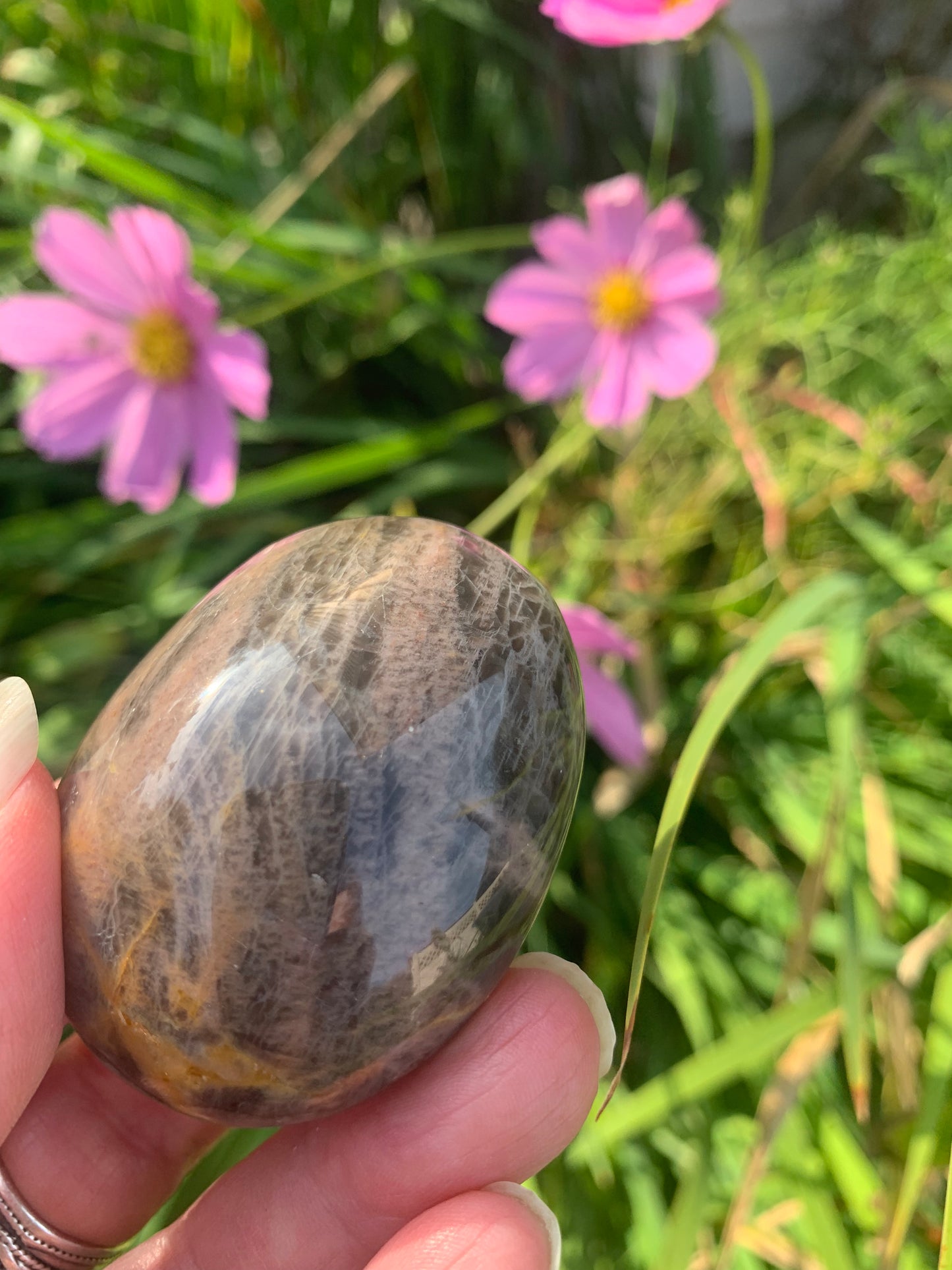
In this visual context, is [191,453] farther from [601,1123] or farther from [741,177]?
[741,177]

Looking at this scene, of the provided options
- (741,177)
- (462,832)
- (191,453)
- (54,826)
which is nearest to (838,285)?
(741,177)

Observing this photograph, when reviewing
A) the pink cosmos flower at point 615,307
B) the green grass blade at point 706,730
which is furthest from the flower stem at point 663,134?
the green grass blade at point 706,730

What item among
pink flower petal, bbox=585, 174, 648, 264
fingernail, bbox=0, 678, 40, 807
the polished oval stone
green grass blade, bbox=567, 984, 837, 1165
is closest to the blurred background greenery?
green grass blade, bbox=567, 984, 837, 1165

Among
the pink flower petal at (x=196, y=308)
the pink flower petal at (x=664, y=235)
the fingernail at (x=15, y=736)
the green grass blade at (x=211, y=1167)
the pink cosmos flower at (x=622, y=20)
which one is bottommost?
the green grass blade at (x=211, y=1167)

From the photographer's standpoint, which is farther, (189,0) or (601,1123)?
(189,0)

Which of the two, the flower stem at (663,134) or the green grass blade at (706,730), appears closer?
the green grass blade at (706,730)

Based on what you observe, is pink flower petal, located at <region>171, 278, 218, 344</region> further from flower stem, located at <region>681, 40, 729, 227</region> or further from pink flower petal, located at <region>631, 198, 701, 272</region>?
flower stem, located at <region>681, 40, 729, 227</region>

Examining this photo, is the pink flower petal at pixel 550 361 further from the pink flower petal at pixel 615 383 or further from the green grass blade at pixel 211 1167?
the green grass blade at pixel 211 1167
